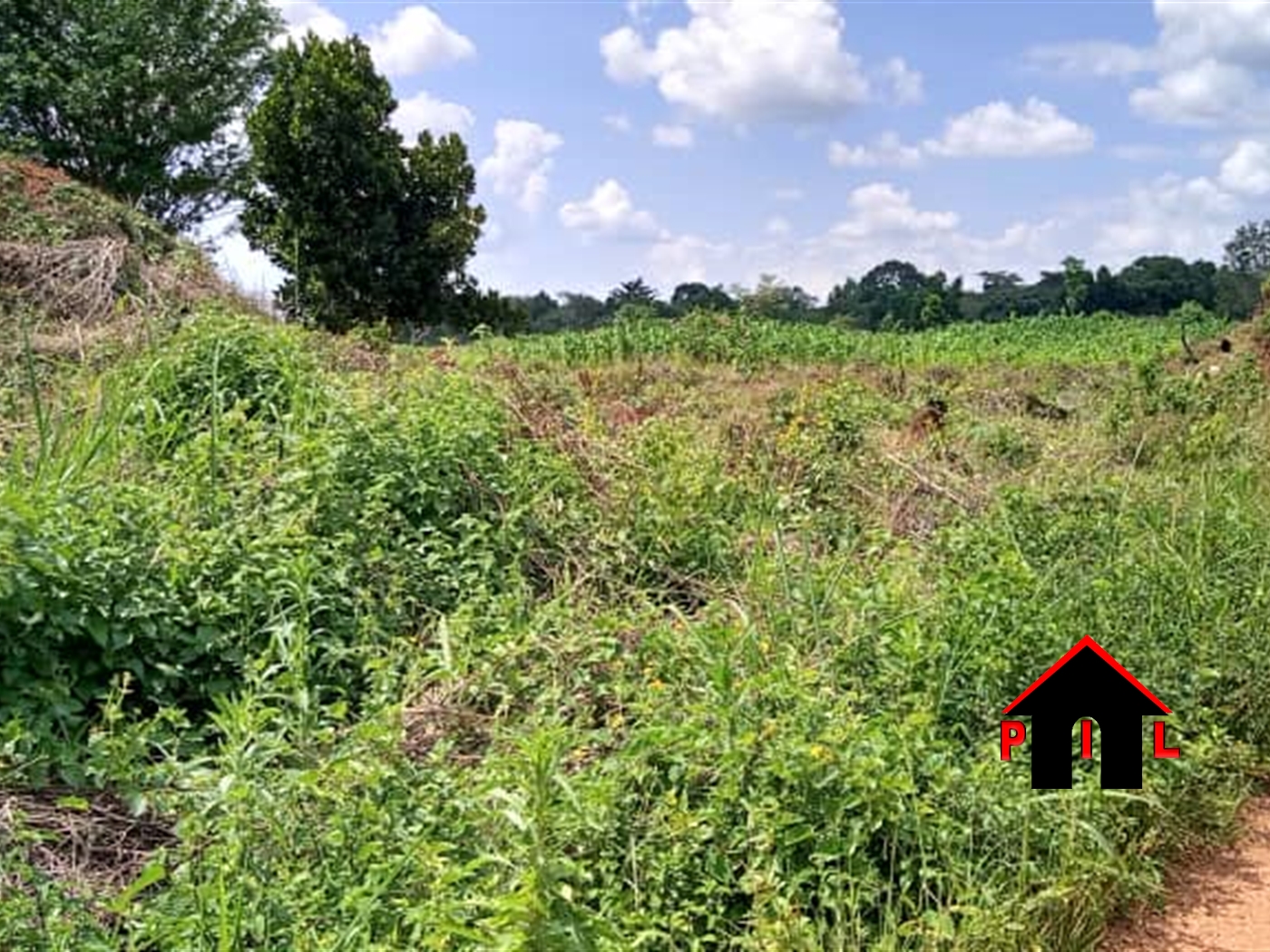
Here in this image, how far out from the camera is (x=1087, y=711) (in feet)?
10.5

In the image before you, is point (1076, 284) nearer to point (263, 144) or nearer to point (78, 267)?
point (263, 144)

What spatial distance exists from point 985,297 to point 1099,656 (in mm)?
30391

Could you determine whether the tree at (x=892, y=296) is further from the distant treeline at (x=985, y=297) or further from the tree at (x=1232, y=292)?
the tree at (x=1232, y=292)

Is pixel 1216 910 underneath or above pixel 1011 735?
underneath

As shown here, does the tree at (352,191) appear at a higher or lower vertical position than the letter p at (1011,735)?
higher

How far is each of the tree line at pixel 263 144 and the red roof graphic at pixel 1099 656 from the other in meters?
14.3

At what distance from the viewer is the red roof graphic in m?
3.26

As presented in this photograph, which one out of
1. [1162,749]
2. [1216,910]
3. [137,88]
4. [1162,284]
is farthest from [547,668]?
[1162,284]

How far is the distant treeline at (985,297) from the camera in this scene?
21.9m

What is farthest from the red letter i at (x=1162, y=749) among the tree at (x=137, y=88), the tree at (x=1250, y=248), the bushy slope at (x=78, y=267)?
the tree at (x=1250, y=248)

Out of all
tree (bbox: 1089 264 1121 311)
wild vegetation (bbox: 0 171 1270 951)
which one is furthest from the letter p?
tree (bbox: 1089 264 1121 311)

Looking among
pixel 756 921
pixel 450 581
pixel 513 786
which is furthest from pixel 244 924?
pixel 450 581

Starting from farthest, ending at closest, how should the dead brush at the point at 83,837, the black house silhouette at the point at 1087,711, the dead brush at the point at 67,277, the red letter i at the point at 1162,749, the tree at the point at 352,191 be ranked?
the tree at the point at 352,191
the dead brush at the point at 67,277
the red letter i at the point at 1162,749
the black house silhouette at the point at 1087,711
the dead brush at the point at 83,837

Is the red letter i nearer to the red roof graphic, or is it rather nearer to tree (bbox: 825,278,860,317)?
the red roof graphic
